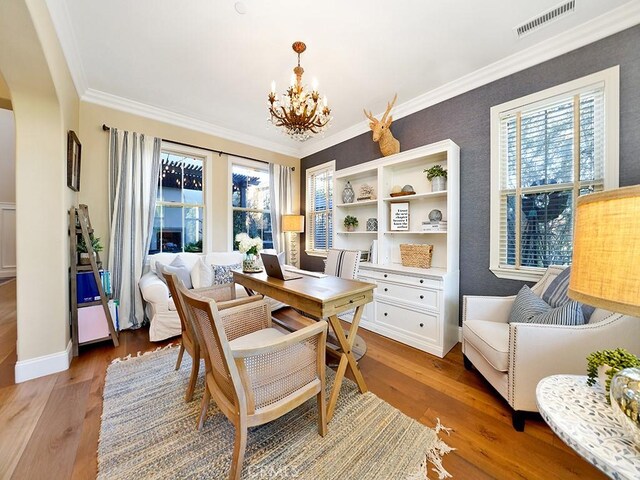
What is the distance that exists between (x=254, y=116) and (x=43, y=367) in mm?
3438

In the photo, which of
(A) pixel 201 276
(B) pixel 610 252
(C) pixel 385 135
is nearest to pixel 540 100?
(C) pixel 385 135

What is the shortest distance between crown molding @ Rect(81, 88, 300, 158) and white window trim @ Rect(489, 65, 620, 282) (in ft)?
10.9

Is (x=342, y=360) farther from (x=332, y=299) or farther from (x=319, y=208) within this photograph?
(x=319, y=208)

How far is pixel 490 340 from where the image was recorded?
A: 5.70 ft

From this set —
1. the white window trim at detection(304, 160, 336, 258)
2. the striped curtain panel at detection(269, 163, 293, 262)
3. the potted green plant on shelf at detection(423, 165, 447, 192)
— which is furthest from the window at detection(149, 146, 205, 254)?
the potted green plant on shelf at detection(423, 165, 447, 192)

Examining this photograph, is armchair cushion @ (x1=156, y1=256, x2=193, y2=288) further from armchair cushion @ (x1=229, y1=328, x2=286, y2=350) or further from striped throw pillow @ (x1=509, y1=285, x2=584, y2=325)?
striped throw pillow @ (x1=509, y1=285, x2=584, y2=325)

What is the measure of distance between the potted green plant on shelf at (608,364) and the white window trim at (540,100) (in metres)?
1.63

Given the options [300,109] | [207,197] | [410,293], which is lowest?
[410,293]

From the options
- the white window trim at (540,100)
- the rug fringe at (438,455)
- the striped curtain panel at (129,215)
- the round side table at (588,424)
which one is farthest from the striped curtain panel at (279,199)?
the round side table at (588,424)

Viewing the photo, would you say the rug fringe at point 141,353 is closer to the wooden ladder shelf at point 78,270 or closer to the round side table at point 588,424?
the wooden ladder shelf at point 78,270

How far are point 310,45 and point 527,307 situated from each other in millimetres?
2761

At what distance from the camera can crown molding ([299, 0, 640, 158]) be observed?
1838mm

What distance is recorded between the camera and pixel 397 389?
1.90 metres
